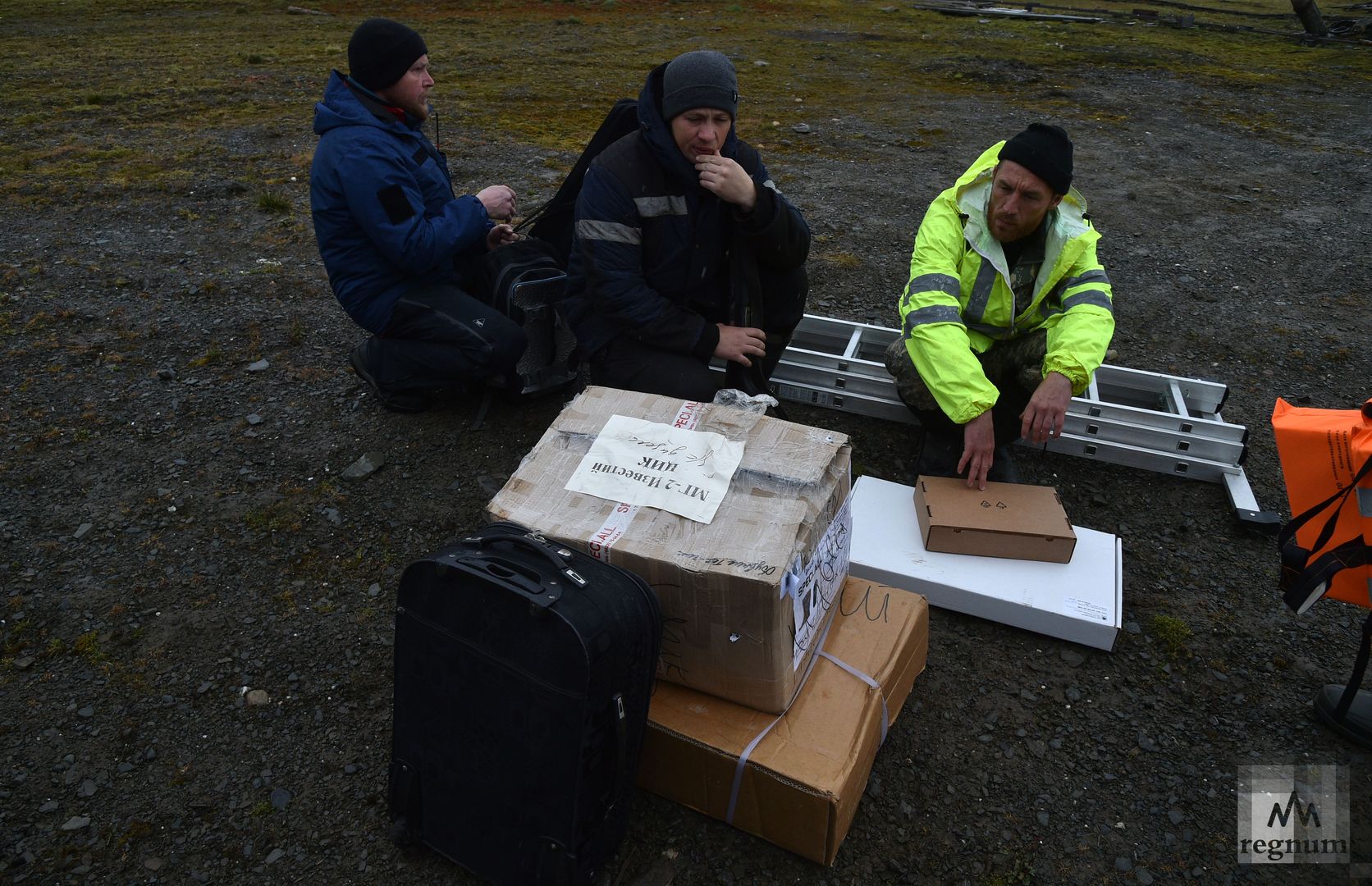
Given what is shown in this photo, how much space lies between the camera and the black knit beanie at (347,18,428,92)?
3.32 m

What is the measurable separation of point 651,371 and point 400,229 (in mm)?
1190

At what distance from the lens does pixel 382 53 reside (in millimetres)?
Answer: 3334

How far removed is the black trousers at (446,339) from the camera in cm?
363

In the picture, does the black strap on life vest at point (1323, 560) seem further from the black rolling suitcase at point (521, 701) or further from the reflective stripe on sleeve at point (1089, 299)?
the black rolling suitcase at point (521, 701)

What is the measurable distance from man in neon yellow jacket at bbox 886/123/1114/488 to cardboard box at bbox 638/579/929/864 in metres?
1.05

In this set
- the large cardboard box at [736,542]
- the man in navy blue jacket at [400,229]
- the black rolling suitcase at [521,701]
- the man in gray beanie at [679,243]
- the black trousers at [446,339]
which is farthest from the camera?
the black trousers at [446,339]

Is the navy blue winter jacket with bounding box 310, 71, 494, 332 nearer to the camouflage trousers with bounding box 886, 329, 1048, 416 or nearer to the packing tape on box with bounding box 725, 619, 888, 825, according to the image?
the camouflage trousers with bounding box 886, 329, 1048, 416

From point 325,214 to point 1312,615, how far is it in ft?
13.1

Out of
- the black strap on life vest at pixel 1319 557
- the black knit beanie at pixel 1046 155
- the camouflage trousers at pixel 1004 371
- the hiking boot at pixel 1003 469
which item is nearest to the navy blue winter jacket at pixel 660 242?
the camouflage trousers at pixel 1004 371

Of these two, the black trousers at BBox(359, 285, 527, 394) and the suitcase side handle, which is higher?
the suitcase side handle

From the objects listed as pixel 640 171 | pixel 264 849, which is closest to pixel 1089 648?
pixel 640 171

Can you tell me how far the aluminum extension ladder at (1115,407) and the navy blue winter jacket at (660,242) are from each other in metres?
0.69

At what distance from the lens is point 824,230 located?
6.11m

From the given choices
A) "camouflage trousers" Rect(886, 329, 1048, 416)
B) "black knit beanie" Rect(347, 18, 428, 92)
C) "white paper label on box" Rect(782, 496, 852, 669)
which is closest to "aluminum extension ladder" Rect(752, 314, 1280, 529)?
"camouflage trousers" Rect(886, 329, 1048, 416)
